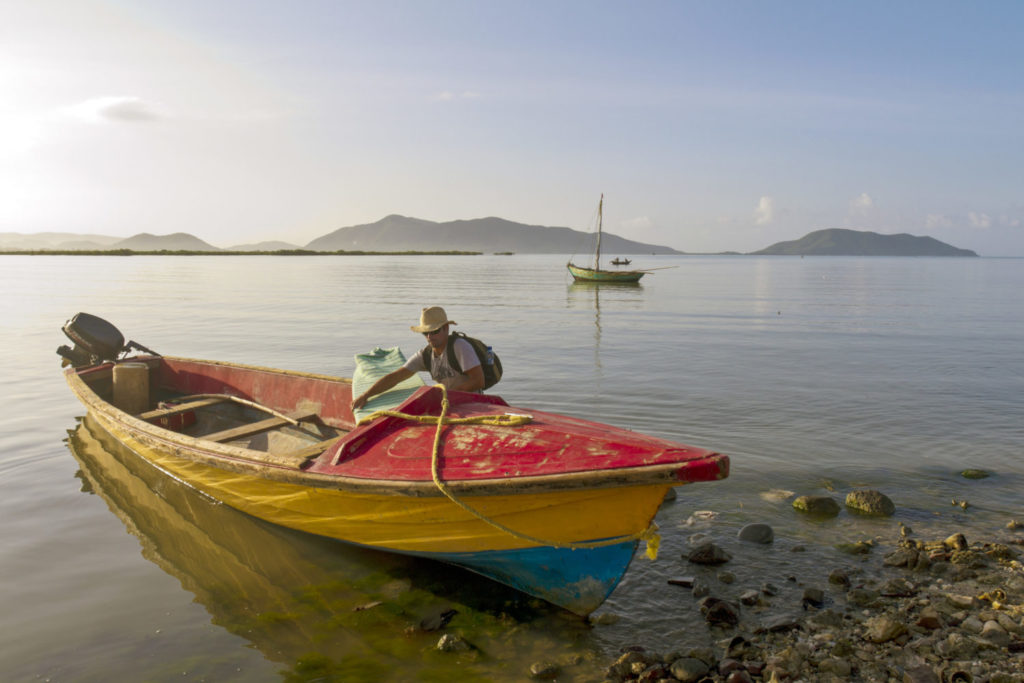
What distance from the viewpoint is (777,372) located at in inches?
665

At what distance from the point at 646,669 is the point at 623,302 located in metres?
38.0

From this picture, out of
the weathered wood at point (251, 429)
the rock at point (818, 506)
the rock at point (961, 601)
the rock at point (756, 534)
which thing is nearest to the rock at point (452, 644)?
the rock at point (756, 534)

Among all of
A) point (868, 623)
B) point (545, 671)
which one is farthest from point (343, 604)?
point (868, 623)

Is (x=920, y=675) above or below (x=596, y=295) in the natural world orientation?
below

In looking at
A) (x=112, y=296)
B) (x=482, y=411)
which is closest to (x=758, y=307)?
(x=482, y=411)

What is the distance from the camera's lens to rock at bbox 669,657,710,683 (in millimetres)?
4562

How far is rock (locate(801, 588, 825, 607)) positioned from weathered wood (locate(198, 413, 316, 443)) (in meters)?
7.00

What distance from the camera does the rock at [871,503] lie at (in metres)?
7.46

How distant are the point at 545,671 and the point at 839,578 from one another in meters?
2.93

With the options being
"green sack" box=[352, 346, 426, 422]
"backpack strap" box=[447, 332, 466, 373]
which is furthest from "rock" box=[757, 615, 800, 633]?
"green sack" box=[352, 346, 426, 422]

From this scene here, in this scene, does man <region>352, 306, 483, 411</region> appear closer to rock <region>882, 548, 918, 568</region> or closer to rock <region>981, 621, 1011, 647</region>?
rock <region>882, 548, 918, 568</region>

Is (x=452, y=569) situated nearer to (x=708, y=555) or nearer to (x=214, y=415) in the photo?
(x=708, y=555)

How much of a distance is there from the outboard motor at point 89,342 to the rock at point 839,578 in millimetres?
11895

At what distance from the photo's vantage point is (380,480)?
5484mm
